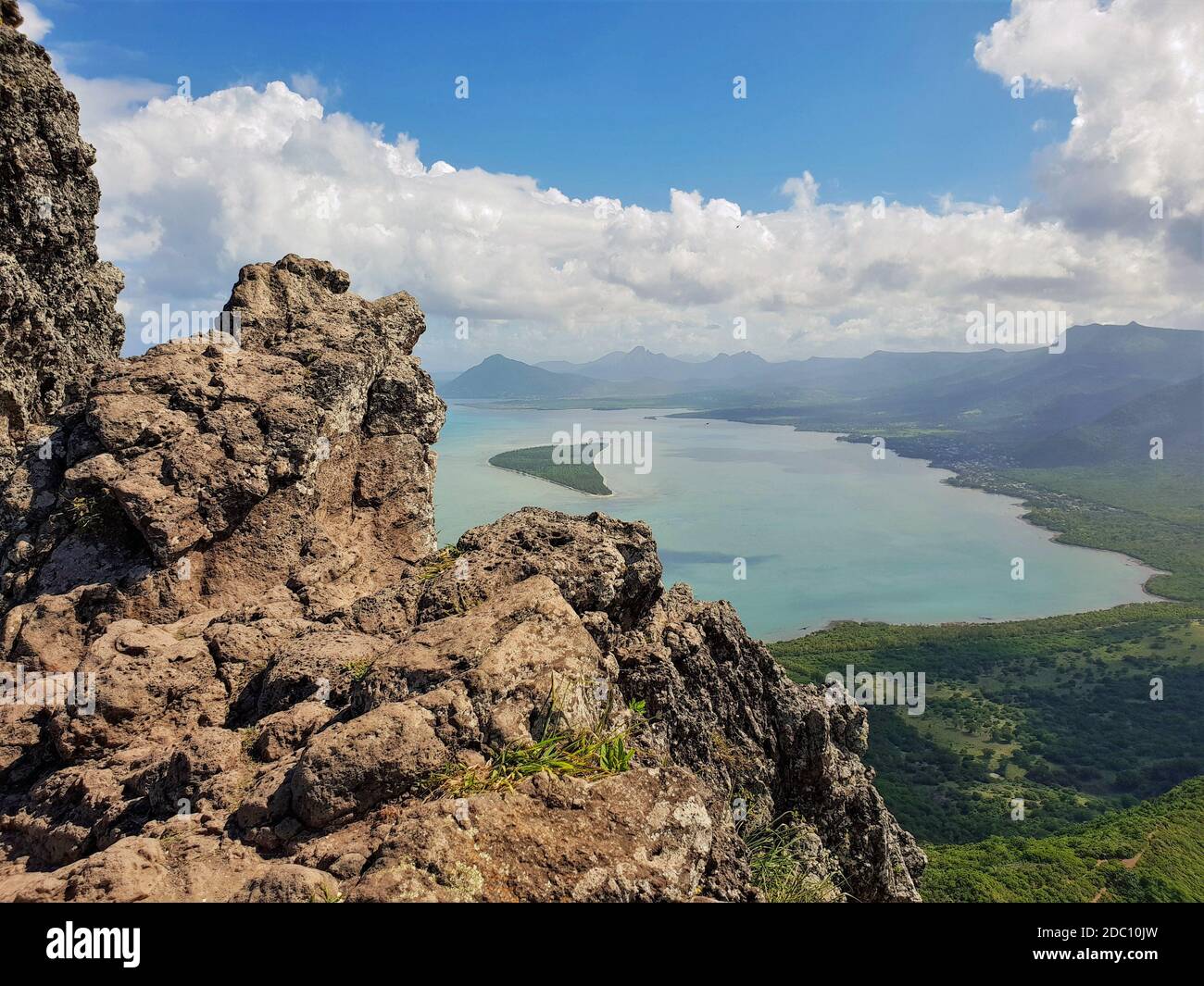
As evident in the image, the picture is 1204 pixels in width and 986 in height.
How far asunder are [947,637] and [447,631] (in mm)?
78992

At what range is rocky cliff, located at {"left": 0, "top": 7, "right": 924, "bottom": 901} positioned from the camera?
348 centimetres

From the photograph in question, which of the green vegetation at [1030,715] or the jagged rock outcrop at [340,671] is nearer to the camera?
the jagged rock outcrop at [340,671]

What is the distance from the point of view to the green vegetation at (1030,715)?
43781 millimetres

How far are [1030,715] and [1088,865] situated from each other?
102ft

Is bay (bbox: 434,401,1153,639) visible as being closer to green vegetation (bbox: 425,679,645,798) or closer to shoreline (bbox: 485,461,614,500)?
shoreline (bbox: 485,461,614,500)

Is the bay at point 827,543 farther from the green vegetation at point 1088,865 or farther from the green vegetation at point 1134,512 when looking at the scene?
the green vegetation at point 1088,865

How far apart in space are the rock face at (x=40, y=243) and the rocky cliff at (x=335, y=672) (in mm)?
69

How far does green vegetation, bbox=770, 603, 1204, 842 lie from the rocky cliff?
3953 cm

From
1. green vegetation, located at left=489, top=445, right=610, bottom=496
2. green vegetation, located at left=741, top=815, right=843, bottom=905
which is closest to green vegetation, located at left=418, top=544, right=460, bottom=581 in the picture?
green vegetation, located at left=741, top=815, right=843, bottom=905

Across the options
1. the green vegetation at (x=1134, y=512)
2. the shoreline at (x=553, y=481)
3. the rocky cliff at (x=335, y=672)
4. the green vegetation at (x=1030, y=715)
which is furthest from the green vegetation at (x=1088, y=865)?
the shoreline at (x=553, y=481)

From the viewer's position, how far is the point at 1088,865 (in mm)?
30344

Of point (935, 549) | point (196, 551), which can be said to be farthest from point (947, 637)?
point (196, 551)

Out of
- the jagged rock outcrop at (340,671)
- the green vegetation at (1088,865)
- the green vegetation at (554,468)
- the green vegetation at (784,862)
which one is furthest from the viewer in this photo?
the green vegetation at (554,468)

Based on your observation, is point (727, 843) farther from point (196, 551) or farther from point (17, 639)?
point (17, 639)
